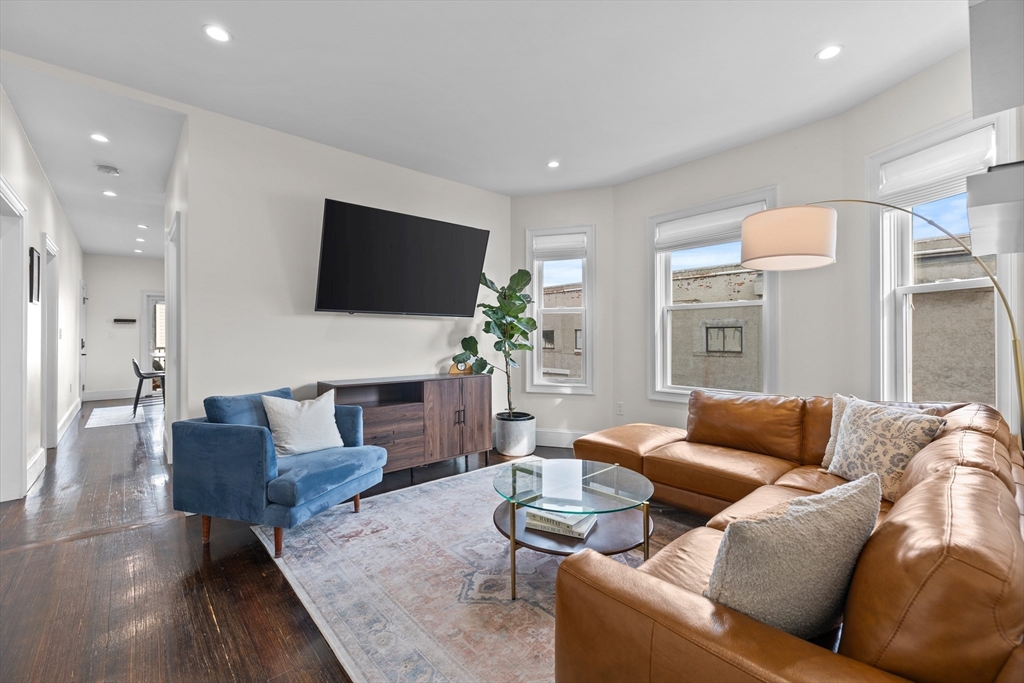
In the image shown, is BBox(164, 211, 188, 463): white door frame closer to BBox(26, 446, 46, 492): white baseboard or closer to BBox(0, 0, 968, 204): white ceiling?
BBox(26, 446, 46, 492): white baseboard

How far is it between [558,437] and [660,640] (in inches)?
156

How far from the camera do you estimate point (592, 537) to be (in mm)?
2123

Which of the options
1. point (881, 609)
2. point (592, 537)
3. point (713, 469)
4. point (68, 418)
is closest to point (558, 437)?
point (713, 469)

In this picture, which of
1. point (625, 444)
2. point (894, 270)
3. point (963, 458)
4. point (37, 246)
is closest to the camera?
point (963, 458)

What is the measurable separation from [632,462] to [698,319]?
1.75 metres

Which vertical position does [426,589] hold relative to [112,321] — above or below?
below

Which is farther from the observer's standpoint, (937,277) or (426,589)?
(937,277)

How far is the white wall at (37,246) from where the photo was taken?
3098 mm

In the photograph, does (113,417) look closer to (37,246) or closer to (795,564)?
(37,246)

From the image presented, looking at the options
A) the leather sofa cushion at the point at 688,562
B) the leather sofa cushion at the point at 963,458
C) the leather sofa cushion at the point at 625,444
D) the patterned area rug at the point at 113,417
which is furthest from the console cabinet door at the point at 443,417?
the patterned area rug at the point at 113,417

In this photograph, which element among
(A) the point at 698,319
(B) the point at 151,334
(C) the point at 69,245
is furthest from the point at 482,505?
(B) the point at 151,334

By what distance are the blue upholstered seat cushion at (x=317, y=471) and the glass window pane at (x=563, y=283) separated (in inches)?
106

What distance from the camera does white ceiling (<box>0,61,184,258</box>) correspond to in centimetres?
290

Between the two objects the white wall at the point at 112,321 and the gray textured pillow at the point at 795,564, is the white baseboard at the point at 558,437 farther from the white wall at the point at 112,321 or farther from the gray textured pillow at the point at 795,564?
the white wall at the point at 112,321
